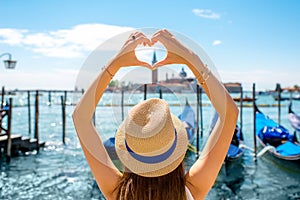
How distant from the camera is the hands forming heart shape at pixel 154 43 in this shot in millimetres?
868

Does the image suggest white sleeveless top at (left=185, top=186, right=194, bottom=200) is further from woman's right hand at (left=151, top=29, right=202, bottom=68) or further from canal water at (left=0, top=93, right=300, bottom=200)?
canal water at (left=0, top=93, right=300, bottom=200)

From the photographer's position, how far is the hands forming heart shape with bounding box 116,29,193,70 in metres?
0.87

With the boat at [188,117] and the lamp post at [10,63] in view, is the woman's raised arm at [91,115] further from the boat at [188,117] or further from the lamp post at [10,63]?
the lamp post at [10,63]

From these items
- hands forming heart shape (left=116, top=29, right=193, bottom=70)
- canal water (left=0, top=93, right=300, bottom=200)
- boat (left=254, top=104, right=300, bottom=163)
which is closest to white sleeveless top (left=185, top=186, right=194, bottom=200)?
hands forming heart shape (left=116, top=29, right=193, bottom=70)

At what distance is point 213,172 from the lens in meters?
1.00

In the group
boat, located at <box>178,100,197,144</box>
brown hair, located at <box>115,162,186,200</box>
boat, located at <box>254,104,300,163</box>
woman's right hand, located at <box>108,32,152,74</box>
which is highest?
woman's right hand, located at <box>108,32,152,74</box>

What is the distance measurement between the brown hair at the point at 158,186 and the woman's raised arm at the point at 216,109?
78 millimetres

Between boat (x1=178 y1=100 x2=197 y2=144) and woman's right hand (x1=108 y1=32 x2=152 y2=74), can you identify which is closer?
woman's right hand (x1=108 y1=32 x2=152 y2=74)

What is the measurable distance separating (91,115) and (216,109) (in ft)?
1.09

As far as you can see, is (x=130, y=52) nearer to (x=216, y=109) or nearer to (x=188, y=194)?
(x=216, y=109)

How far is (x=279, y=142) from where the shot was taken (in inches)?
405

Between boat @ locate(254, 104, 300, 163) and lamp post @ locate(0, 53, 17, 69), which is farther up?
lamp post @ locate(0, 53, 17, 69)

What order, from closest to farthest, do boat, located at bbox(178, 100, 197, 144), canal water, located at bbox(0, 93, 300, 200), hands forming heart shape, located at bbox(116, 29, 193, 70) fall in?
1. hands forming heart shape, located at bbox(116, 29, 193, 70)
2. boat, located at bbox(178, 100, 197, 144)
3. canal water, located at bbox(0, 93, 300, 200)

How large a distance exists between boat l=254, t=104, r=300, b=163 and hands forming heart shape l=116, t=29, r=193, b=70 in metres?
8.48
